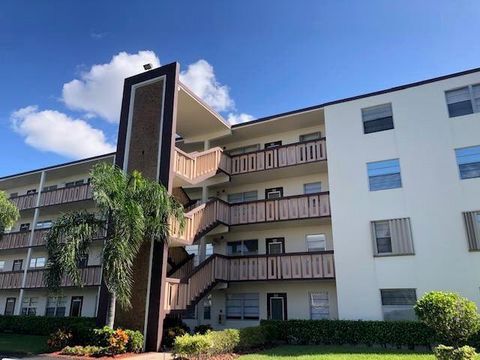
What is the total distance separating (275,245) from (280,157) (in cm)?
473

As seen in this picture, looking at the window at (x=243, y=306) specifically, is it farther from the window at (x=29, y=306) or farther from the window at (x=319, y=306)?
the window at (x=29, y=306)

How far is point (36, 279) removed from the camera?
26.3 meters

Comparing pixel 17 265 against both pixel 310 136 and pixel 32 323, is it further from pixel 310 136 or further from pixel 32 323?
pixel 310 136

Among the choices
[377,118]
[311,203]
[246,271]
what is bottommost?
[246,271]

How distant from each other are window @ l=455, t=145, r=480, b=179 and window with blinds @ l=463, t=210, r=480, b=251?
5.40ft

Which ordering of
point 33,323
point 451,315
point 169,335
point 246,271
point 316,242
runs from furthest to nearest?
point 33,323, point 316,242, point 246,271, point 169,335, point 451,315

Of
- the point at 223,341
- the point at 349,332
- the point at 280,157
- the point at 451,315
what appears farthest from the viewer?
the point at 280,157

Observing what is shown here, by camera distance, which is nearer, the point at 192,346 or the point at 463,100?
the point at 192,346

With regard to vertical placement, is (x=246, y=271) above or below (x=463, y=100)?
below

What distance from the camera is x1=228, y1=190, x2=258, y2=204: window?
23.5m

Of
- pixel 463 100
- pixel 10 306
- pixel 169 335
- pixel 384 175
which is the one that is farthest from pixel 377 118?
pixel 10 306

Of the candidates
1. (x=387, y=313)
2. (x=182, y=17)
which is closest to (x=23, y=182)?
(x=182, y=17)

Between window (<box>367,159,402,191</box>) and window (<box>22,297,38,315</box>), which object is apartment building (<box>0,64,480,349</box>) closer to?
window (<box>367,159,402,191</box>)

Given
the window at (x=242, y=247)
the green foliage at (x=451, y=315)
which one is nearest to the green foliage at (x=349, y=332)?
the green foliage at (x=451, y=315)
